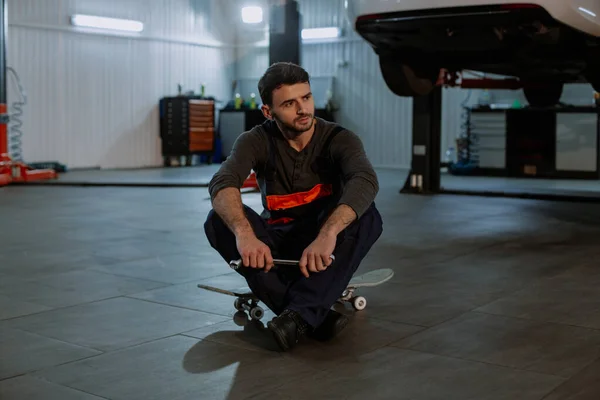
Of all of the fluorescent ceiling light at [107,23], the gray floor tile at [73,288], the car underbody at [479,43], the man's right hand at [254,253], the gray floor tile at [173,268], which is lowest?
the gray floor tile at [73,288]

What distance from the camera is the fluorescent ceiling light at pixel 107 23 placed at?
1310 centimetres

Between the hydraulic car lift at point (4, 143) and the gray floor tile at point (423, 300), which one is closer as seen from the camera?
the gray floor tile at point (423, 300)

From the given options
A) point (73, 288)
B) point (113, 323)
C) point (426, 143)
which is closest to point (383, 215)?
point (426, 143)

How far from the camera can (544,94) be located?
26.2 feet

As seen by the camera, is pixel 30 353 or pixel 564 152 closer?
pixel 30 353

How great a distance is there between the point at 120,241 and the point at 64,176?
6.85 meters

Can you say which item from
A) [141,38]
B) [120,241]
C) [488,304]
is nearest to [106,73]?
[141,38]

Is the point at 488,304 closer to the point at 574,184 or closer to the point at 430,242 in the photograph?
the point at 430,242

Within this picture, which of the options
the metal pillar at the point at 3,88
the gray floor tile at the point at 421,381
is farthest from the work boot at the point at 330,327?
the metal pillar at the point at 3,88

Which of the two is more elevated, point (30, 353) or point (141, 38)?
point (141, 38)

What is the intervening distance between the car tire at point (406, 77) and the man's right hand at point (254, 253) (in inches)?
149

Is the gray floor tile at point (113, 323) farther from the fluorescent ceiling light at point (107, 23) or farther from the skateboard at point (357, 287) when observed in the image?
the fluorescent ceiling light at point (107, 23)

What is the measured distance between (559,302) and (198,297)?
1.52m

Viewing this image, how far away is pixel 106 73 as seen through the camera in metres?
13.7
